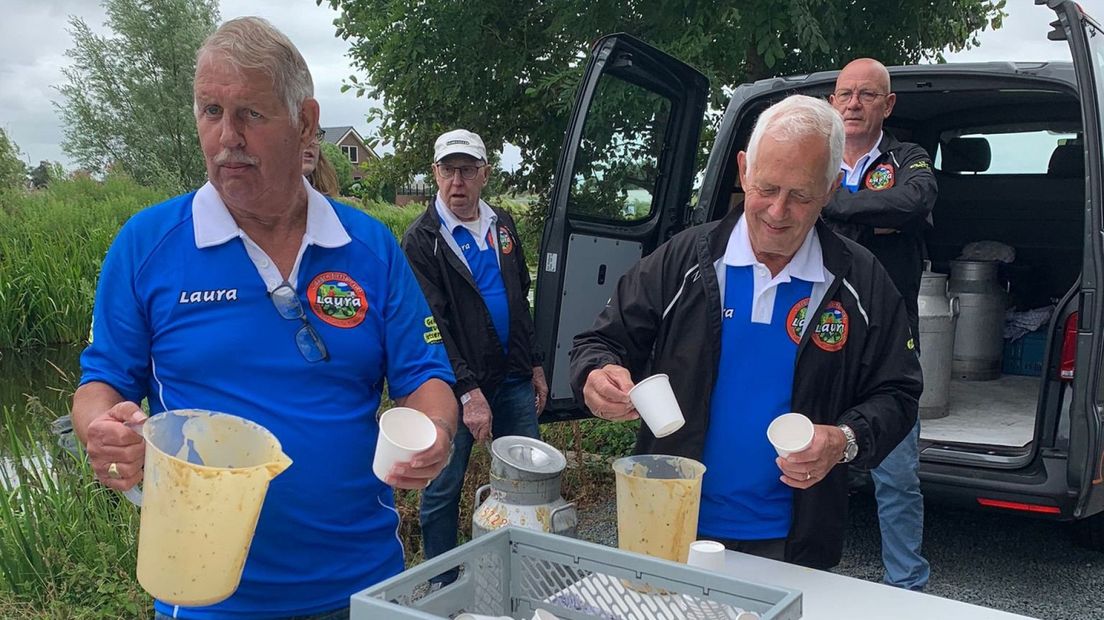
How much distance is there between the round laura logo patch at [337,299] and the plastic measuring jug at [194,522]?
0.37 m

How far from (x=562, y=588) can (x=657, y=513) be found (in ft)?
0.81

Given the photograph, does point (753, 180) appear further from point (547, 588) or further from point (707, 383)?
point (547, 588)

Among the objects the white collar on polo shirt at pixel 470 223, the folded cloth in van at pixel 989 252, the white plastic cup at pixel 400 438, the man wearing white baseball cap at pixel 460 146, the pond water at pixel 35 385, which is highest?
the man wearing white baseball cap at pixel 460 146

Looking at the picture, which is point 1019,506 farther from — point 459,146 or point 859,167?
point 459,146

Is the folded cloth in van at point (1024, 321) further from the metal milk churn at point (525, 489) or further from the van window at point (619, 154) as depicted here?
the metal milk churn at point (525, 489)

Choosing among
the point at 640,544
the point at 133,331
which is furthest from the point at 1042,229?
the point at 133,331

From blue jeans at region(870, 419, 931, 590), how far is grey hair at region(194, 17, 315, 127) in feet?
7.96

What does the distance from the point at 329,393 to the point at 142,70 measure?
28.5 m

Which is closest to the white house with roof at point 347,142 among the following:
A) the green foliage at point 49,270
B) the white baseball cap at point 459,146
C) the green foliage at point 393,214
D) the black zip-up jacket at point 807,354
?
the green foliage at point 393,214

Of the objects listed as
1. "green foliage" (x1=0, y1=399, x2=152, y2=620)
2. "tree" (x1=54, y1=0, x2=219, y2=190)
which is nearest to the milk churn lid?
"green foliage" (x1=0, y1=399, x2=152, y2=620)

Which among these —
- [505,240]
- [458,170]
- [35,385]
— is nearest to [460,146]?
[458,170]

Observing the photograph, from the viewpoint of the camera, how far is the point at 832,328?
189 cm

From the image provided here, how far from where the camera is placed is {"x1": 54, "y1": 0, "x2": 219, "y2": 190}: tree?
26.0m

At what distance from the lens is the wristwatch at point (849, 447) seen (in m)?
1.75
